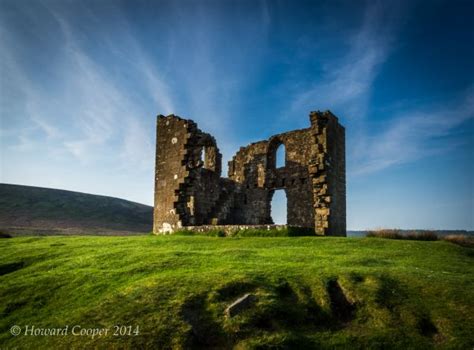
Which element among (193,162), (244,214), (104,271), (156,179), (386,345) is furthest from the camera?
(244,214)

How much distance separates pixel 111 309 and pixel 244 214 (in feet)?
60.7

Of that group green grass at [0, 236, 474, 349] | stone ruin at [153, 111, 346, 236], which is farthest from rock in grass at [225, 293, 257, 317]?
stone ruin at [153, 111, 346, 236]

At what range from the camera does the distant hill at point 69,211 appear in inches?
1799

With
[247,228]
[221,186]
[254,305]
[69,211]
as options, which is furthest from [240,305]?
[69,211]

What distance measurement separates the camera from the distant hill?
45.7 metres

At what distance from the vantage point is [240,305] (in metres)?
5.83

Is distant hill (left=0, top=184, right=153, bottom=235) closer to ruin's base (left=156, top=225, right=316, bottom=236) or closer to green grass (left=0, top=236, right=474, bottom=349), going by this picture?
ruin's base (left=156, top=225, right=316, bottom=236)

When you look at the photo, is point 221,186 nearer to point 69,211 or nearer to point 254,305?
point 254,305

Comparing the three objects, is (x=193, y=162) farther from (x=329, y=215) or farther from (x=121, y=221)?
(x=121, y=221)

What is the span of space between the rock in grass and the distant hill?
128 feet

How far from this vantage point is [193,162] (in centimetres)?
1891

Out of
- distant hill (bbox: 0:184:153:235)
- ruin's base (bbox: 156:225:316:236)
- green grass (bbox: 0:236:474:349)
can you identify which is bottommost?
green grass (bbox: 0:236:474:349)

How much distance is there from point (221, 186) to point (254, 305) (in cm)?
1644

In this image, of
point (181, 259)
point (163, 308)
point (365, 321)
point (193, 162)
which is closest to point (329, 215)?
point (193, 162)
